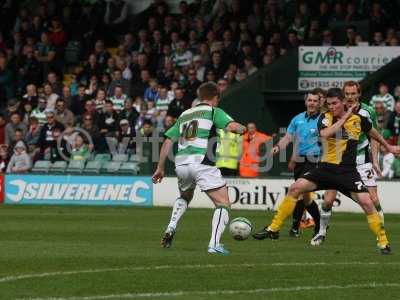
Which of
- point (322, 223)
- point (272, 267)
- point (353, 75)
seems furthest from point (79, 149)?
point (272, 267)

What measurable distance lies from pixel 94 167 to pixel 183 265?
13964 millimetres

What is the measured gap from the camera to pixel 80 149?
26234 mm

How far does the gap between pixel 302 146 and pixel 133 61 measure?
540 inches

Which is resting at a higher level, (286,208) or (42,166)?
(286,208)

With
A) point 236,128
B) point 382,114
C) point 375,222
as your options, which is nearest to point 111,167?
point 382,114

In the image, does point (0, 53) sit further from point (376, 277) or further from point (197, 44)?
point (376, 277)

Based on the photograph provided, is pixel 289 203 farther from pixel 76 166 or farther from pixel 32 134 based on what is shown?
pixel 32 134

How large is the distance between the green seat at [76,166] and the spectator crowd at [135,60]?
278mm

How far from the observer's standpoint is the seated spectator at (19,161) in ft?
86.6

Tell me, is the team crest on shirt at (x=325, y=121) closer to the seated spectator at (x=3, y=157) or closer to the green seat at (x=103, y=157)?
the green seat at (x=103, y=157)

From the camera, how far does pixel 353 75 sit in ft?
87.3

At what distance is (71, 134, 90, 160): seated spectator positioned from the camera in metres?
26.1

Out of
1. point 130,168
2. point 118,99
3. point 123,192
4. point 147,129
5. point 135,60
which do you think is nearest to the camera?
point 123,192

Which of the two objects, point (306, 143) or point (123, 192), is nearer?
point (306, 143)
